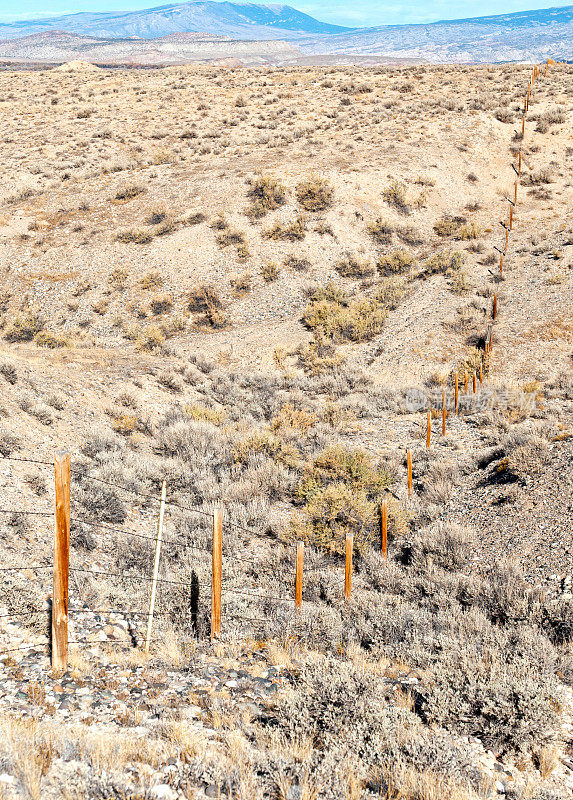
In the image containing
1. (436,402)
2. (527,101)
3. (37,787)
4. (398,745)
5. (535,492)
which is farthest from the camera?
(527,101)

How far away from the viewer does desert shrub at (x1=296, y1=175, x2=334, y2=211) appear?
88.0 feet

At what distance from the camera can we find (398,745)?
14.1ft

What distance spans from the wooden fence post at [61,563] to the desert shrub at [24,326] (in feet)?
56.4

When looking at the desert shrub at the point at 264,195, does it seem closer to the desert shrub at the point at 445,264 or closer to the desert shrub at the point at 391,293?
the desert shrub at the point at 391,293

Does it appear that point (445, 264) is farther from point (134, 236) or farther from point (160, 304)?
point (134, 236)

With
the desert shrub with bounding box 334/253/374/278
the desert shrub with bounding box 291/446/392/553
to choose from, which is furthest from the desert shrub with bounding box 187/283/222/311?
the desert shrub with bounding box 291/446/392/553

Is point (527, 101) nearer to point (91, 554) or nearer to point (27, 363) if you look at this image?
point (27, 363)

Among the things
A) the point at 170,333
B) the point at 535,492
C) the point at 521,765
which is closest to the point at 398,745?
the point at 521,765

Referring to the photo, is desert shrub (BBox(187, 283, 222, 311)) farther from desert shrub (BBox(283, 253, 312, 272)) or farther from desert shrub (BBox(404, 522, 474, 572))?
desert shrub (BBox(404, 522, 474, 572))

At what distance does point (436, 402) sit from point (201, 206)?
17.3 meters

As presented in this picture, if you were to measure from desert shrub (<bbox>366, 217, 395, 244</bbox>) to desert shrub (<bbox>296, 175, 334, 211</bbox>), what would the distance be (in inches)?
104

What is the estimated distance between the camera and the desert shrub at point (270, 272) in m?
23.5

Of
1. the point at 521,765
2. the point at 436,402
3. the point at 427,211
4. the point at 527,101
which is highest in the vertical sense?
the point at 527,101

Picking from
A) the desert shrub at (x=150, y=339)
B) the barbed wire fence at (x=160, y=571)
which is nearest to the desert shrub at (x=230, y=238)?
the desert shrub at (x=150, y=339)
